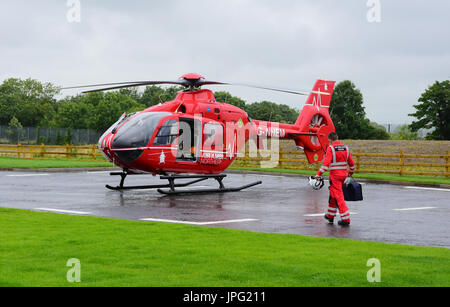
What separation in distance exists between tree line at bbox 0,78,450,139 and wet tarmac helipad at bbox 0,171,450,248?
20.8m

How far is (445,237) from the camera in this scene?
34.7 ft

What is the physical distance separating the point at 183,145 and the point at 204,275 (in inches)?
474

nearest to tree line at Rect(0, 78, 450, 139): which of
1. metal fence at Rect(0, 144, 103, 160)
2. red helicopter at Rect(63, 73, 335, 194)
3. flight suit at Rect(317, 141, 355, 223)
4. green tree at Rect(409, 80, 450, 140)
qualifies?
green tree at Rect(409, 80, 450, 140)

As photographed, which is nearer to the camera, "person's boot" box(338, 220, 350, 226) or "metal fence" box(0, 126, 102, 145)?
"person's boot" box(338, 220, 350, 226)

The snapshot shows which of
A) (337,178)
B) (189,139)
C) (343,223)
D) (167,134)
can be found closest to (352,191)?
(337,178)

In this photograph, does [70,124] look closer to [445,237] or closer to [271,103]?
[271,103]

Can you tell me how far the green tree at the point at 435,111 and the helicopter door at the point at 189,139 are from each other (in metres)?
50.0

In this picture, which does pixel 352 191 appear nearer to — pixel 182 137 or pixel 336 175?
Result: pixel 336 175

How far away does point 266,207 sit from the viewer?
15.3 meters

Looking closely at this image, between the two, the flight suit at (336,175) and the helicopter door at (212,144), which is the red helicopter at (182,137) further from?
the flight suit at (336,175)

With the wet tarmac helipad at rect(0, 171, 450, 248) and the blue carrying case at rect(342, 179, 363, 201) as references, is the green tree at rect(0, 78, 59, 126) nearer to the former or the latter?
the wet tarmac helipad at rect(0, 171, 450, 248)

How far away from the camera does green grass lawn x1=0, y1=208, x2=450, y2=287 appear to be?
6.62 metres

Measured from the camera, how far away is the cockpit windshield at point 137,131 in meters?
17.4

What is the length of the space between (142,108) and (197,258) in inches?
3019
